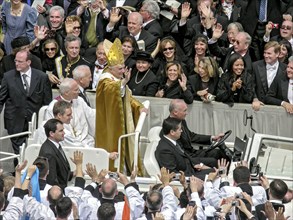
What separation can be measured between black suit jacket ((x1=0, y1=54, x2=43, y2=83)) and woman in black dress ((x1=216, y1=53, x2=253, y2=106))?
2903mm

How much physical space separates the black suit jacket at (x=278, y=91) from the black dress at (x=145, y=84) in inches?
70.8

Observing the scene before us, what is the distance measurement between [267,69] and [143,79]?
2039 millimetres

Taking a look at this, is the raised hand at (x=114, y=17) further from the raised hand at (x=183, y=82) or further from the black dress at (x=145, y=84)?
the raised hand at (x=183, y=82)

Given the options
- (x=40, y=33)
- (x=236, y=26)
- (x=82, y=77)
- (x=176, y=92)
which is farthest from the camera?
(x=236, y=26)

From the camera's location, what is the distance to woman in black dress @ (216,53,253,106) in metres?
26.6

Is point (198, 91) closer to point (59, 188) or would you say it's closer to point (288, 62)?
point (288, 62)

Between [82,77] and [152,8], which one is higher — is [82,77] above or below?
below

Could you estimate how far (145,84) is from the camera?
2689cm

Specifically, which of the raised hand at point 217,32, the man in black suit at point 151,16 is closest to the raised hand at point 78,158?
the raised hand at point 217,32

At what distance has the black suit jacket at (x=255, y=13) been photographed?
1162 inches

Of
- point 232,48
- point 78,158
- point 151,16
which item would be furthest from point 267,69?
point 78,158

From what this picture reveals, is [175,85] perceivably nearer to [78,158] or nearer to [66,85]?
[66,85]

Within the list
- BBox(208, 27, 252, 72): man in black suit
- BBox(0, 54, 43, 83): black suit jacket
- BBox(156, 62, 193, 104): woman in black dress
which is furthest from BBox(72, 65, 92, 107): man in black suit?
BBox(208, 27, 252, 72): man in black suit

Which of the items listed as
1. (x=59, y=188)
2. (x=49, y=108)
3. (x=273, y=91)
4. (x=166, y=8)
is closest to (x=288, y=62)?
(x=273, y=91)
